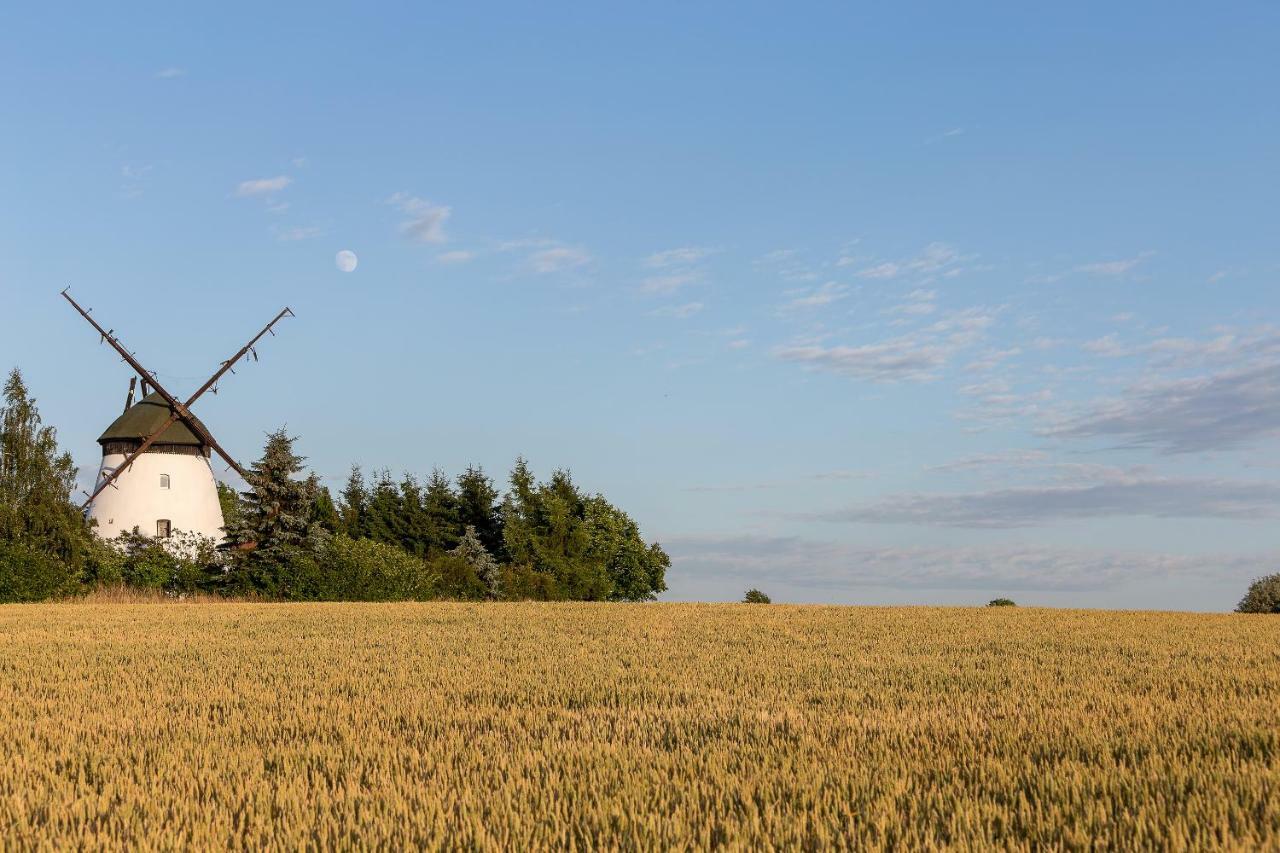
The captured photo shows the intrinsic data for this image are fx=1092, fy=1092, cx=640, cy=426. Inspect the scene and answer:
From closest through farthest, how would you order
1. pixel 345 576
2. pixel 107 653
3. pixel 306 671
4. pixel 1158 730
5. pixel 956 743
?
pixel 956 743 → pixel 1158 730 → pixel 306 671 → pixel 107 653 → pixel 345 576

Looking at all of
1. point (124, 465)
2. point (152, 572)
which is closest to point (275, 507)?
point (152, 572)

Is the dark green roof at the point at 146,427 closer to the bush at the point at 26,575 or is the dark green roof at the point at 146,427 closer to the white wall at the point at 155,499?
the white wall at the point at 155,499

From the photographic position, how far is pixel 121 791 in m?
7.43

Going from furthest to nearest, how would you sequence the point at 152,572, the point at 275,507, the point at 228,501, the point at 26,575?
1. the point at 228,501
2. the point at 275,507
3. the point at 152,572
4. the point at 26,575

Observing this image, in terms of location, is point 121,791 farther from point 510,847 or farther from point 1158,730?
point 1158,730

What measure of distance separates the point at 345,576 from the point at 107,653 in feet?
78.2

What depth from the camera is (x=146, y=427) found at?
61156 mm

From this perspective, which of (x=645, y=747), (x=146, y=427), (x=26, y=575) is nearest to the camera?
(x=645, y=747)

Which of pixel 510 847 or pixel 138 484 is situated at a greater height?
pixel 138 484

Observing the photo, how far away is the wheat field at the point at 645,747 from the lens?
6152 millimetres

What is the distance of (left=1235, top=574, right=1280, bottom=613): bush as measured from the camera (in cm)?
4622

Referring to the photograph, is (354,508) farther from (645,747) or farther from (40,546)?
(645,747)

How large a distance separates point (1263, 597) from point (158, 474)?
179ft

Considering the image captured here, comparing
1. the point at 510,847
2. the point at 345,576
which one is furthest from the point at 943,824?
the point at 345,576
